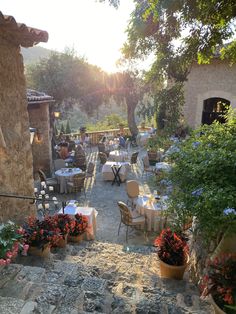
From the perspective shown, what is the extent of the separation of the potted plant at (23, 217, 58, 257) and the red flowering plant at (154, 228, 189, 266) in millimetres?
1704

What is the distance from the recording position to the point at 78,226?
5055mm

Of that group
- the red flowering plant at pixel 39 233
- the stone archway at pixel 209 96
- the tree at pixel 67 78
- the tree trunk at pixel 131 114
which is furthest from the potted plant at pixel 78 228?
the tree at pixel 67 78

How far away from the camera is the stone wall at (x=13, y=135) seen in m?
3.58

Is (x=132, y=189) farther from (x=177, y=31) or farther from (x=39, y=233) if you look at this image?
(x=177, y=31)

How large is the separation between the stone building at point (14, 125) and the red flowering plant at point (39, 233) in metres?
0.29

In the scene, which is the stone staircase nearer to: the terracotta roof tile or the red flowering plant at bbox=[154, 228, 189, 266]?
the red flowering plant at bbox=[154, 228, 189, 266]

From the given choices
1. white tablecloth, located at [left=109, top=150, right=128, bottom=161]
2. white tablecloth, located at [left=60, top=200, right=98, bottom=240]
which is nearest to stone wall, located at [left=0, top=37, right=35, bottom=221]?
white tablecloth, located at [left=60, top=200, right=98, bottom=240]

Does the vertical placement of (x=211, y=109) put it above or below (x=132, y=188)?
above

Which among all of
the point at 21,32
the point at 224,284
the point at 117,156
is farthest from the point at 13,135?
the point at 117,156

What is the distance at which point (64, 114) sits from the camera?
20203 millimetres

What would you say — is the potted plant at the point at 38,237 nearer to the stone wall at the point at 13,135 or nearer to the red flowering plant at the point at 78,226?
the stone wall at the point at 13,135

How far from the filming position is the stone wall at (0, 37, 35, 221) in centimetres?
358

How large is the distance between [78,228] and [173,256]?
2082mm

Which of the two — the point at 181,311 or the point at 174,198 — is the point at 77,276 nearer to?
the point at 181,311
